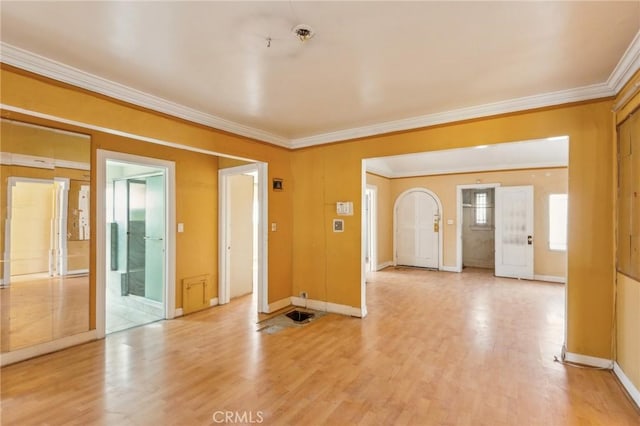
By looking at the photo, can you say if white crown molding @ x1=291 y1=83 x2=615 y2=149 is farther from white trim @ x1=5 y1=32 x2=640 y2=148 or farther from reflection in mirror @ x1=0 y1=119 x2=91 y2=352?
reflection in mirror @ x1=0 y1=119 x2=91 y2=352

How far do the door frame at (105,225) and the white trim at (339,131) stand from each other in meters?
1.06

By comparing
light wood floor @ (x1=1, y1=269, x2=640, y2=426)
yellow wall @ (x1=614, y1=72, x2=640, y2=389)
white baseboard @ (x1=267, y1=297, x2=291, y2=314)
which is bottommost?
light wood floor @ (x1=1, y1=269, x2=640, y2=426)

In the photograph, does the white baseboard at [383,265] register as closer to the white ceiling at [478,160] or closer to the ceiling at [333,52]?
the white ceiling at [478,160]

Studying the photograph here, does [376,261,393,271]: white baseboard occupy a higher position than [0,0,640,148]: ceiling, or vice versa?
[0,0,640,148]: ceiling

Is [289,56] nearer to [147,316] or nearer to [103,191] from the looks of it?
[103,191]

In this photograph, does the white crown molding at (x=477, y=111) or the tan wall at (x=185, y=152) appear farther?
the white crown molding at (x=477, y=111)

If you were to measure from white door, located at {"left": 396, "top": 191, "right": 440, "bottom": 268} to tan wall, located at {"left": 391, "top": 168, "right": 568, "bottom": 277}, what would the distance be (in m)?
0.25

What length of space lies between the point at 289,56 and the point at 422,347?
312cm

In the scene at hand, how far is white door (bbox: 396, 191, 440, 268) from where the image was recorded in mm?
7836

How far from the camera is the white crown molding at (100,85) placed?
7.25 ft

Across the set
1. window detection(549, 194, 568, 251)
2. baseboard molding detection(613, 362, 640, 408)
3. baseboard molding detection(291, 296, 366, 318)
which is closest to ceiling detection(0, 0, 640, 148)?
baseboard molding detection(613, 362, 640, 408)

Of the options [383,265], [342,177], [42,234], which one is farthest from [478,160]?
[42,234]

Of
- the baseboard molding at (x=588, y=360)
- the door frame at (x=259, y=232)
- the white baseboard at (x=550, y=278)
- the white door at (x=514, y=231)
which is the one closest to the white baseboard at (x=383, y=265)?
the white door at (x=514, y=231)

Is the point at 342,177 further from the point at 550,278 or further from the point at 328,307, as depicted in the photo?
the point at 550,278
